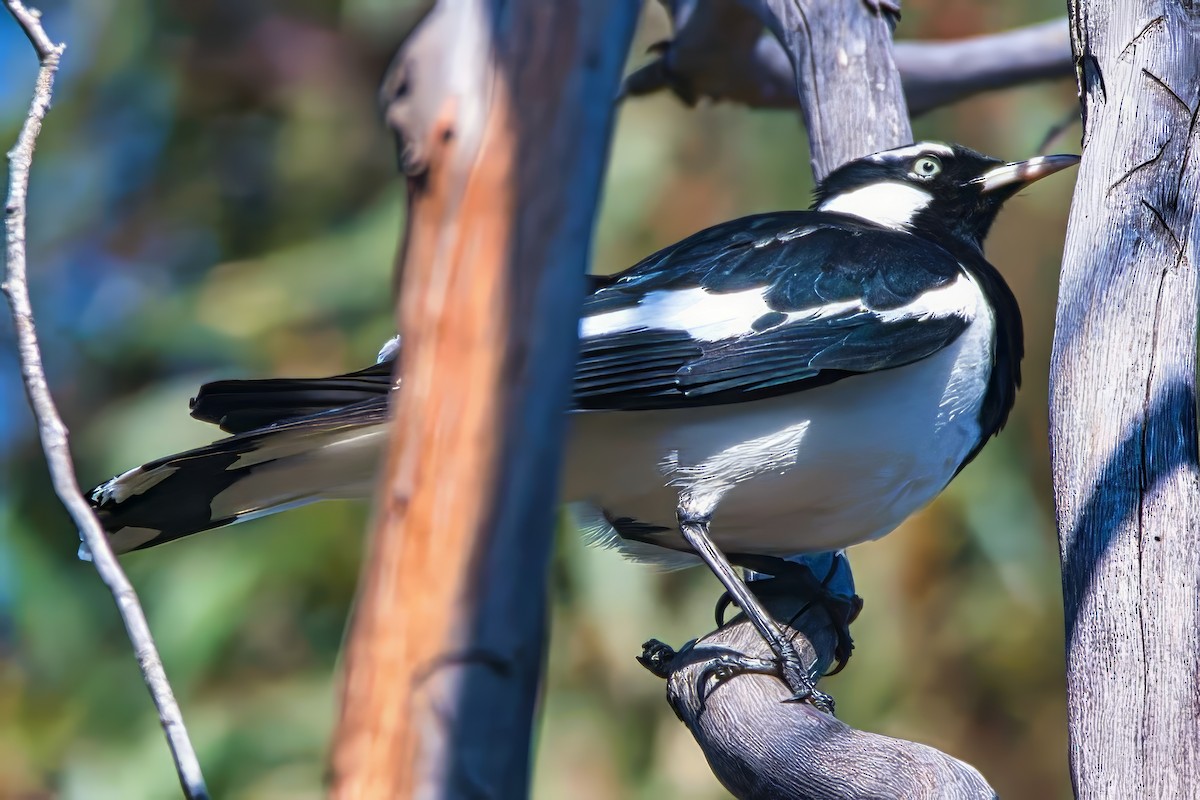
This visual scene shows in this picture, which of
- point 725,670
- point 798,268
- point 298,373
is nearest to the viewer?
point 725,670

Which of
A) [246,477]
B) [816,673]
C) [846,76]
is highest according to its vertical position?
[846,76]

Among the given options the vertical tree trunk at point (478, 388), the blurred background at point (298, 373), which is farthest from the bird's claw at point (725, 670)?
the blurred background at point (298, 373)

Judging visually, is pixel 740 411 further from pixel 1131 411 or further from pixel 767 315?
pixel 1131 411

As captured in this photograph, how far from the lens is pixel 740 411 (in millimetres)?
1930

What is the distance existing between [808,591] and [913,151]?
76 centimetres

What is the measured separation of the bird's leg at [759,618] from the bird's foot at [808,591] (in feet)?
0.35

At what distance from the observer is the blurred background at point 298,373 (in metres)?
3.94

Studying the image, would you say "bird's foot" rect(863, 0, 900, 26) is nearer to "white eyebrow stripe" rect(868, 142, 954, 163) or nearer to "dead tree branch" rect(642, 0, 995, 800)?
"dead tree branch" rect(642, 0, 995, 800)

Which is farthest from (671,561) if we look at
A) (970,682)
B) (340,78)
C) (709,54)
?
(340,78)

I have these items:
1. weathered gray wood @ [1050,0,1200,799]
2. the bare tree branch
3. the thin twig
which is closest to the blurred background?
the bare tree branch

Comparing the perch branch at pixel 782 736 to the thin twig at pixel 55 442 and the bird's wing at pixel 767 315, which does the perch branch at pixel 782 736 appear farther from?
the thin twig at pixel 55 442

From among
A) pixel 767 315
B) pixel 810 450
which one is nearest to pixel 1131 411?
pixel 810 450

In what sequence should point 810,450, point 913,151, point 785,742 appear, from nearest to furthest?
point 785,742, point 810,450, point 913,151

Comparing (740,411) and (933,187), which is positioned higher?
(933,187)
